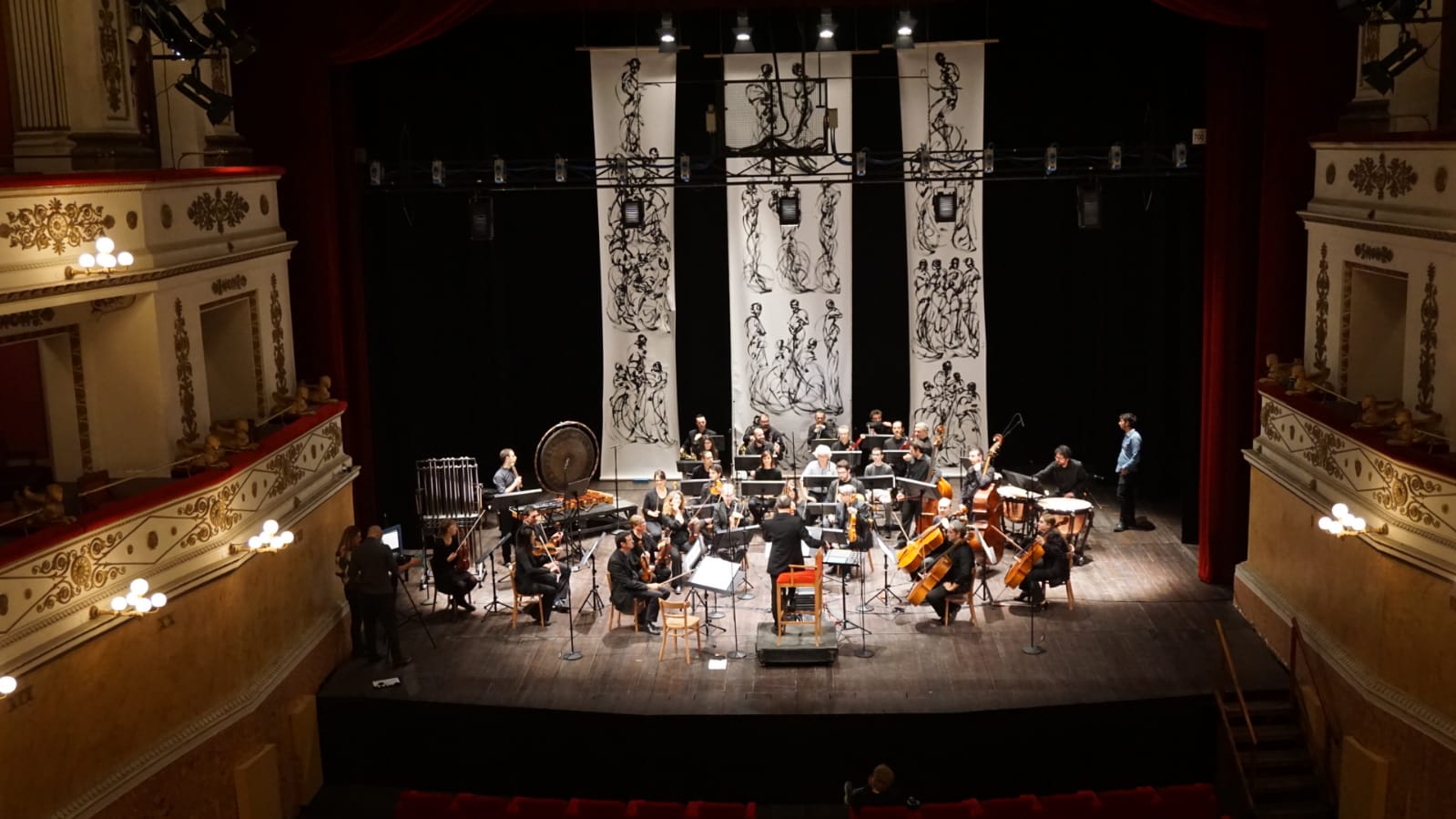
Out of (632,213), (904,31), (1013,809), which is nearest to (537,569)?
(632,213)

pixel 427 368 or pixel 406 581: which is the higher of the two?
pixel 427 368

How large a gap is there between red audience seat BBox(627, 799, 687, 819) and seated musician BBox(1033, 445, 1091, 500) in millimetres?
7146

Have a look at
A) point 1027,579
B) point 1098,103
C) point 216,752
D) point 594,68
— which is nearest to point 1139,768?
point 1027,579

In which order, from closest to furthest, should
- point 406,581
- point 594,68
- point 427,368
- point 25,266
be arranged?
point 25,266, point 406,581, point 594,68, point 427,368

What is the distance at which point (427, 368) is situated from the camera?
18.8 meters

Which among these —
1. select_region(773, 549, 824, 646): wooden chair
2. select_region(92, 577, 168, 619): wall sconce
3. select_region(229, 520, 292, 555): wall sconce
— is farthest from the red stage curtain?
select_region(773, 549, 824, 646): wooden chair

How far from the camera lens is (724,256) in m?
19.3

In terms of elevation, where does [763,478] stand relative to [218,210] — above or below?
below

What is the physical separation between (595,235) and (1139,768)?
10.1 metres

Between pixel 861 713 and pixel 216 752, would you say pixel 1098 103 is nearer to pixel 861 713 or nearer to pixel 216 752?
pixel 861 713

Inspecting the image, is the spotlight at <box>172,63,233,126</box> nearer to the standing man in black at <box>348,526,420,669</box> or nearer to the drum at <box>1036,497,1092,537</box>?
the standing man in black at <box>348,526,420,669</box>

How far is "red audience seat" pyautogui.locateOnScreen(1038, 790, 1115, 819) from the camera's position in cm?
1053

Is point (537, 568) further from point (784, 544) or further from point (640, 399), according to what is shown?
point (640, 399)

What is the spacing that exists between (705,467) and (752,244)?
3096 millimetres
